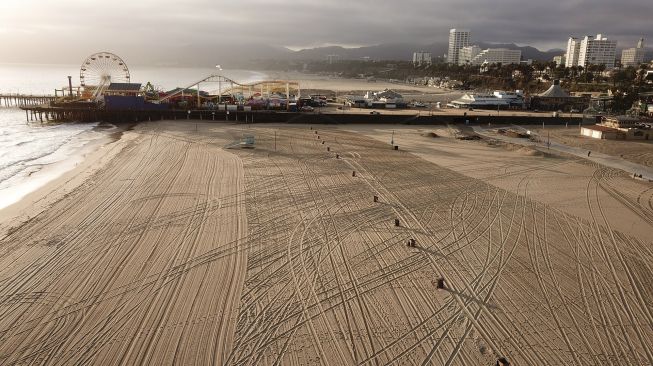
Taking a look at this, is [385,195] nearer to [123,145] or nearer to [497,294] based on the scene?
[497,294]

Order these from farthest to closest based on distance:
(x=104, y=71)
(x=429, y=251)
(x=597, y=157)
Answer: (x=104, y=71) < (x=597, y=157) < (x=429, y=251)

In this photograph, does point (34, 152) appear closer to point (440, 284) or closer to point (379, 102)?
point (440, 284)

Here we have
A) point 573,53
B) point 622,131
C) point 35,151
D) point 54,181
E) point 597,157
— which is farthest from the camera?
point 573,53

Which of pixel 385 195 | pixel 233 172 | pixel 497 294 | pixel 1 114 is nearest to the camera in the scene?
pixel 497 294

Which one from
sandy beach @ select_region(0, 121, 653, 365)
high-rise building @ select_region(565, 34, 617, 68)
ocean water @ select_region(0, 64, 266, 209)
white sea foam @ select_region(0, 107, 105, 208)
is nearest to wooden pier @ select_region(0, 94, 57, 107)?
ocean water @ select_region(0, 64, 266, 209)

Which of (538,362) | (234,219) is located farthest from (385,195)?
(538,362)

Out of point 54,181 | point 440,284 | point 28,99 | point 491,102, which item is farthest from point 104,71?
point 440,284

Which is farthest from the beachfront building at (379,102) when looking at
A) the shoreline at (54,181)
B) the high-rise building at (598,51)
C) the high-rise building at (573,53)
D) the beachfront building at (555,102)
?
the high-rise building at (573,53)
